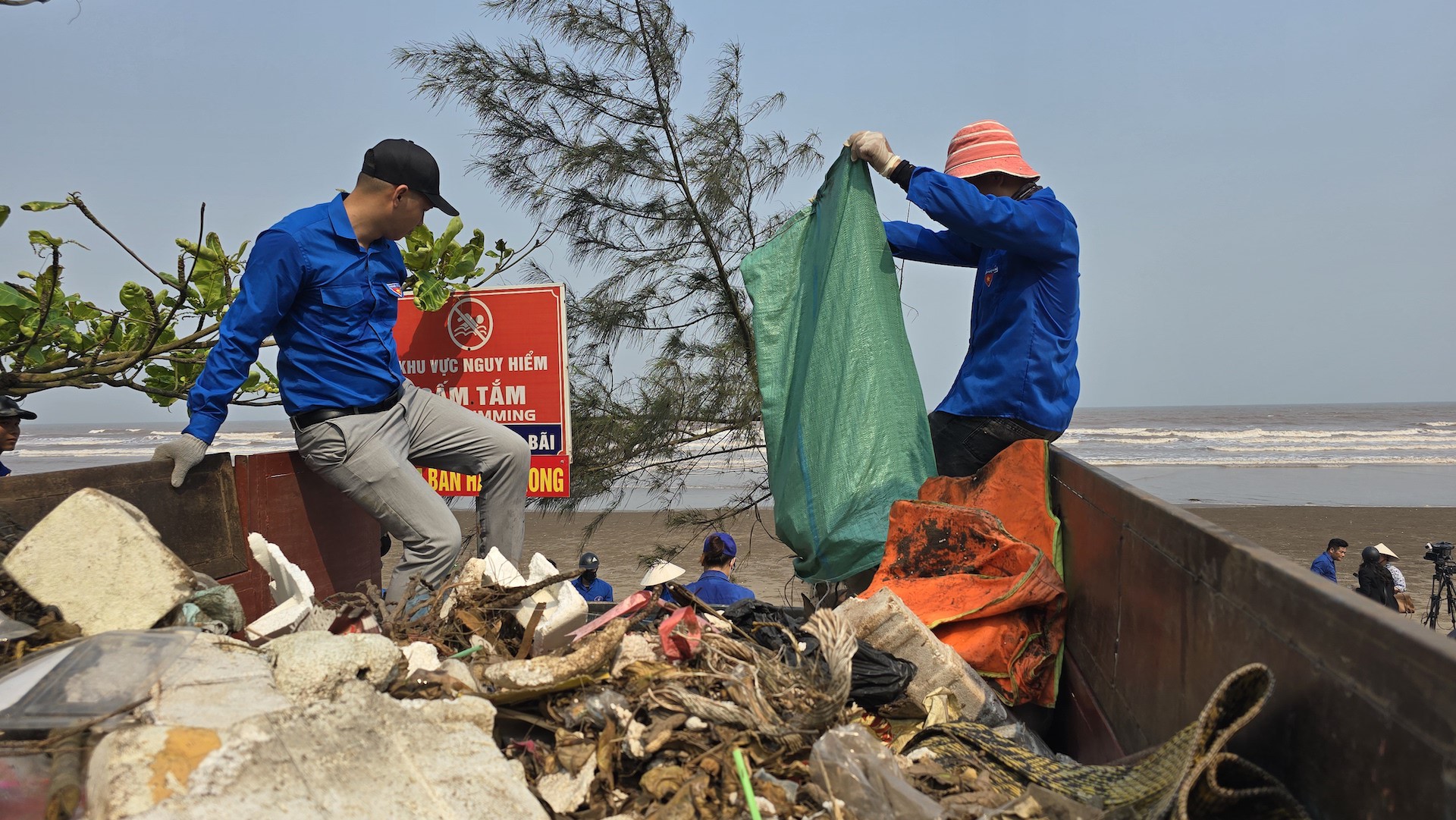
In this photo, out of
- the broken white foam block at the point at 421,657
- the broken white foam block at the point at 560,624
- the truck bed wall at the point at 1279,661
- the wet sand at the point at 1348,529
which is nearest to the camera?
the truck bed wall at the point at 1279,661

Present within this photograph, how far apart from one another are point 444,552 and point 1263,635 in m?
2.57

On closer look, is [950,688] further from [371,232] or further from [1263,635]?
[371,232]

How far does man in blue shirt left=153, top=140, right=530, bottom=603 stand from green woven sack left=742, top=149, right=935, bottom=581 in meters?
1.22

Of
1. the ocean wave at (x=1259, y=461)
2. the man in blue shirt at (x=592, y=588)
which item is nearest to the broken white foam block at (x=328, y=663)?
the man in blue shirt at (x=592, y=588)

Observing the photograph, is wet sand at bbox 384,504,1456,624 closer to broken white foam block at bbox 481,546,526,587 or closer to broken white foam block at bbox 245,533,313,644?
broken white foam block at bbox 245,533,313,644

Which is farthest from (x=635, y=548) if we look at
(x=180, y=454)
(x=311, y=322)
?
(x=180, y=454)

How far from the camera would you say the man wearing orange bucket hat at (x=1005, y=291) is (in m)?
3.03

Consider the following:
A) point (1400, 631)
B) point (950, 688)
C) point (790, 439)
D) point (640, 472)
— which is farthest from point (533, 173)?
point (1400, 631)

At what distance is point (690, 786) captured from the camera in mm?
1751

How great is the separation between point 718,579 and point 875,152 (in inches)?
82.6

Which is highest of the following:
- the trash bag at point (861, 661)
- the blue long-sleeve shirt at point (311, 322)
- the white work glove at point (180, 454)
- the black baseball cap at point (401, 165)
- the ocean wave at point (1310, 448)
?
the black baseball cap at point (401, 165)

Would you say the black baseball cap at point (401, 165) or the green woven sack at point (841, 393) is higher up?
the black baseball cap at point (401, 165)

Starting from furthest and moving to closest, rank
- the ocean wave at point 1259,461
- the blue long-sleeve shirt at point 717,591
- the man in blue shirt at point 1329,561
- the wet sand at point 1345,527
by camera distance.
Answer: the ocean wave at point 1259,461 → the wet sand at point 1345,527 → the man in blue shirt at point 1329,561 → the blue long-sleeve shirt at point 717,591

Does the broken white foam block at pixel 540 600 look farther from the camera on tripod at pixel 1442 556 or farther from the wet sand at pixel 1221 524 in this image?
the camera on tripod at pixel 1442 556
